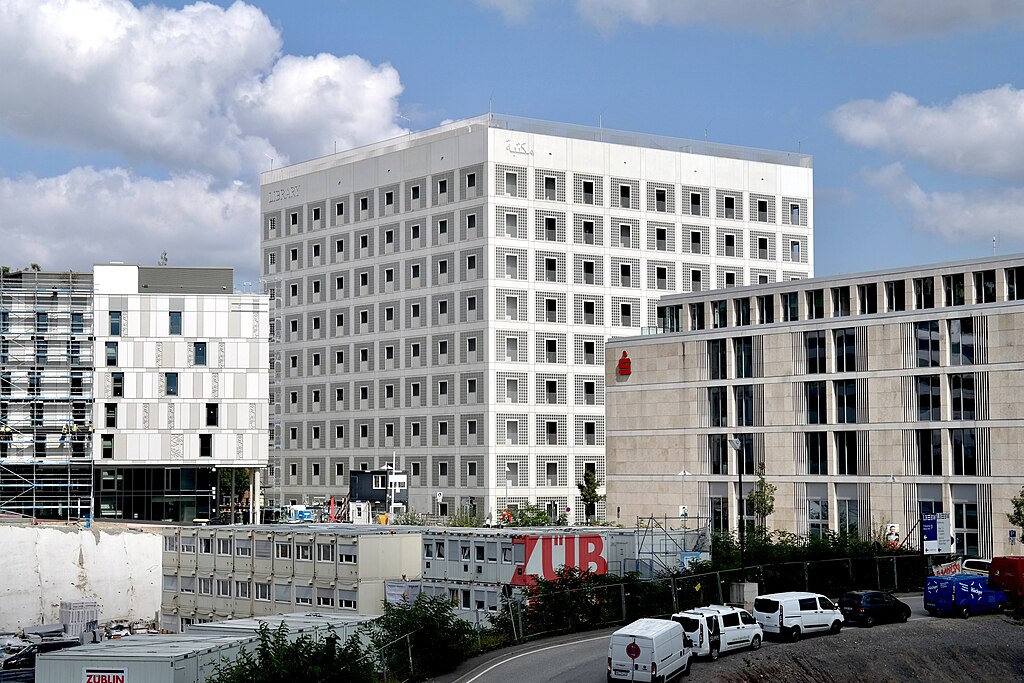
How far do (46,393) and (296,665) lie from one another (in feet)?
239

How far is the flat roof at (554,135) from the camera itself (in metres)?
113

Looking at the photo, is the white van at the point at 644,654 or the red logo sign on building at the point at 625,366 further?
the red logo sign on building at the point at 625,366

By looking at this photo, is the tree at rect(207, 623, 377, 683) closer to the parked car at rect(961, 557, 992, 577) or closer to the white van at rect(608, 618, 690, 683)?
the white van at rect(608, 618, 690, 683)

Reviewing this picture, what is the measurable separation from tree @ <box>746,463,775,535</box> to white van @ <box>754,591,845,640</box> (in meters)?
32.4

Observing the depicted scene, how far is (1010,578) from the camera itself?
2270 inches

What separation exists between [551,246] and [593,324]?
7.54m

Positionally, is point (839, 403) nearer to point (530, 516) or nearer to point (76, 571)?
point (530, 516)

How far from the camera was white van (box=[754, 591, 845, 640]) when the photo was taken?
48.8 m

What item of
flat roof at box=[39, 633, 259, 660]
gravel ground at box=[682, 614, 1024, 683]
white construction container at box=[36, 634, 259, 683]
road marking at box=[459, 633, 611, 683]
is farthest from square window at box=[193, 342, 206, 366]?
white construction container at box=[36, 634, 259, 683]

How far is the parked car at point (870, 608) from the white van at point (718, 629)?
715 cm

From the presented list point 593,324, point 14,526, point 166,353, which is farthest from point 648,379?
point 14,526

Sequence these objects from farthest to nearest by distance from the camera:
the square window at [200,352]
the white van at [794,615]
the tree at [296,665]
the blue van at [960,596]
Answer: the square window at [200,352]
the blue van at [960,596]
the white van at [794,615]
the tree at [296,665]

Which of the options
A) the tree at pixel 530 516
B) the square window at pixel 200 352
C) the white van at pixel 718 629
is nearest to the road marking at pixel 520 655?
the white van at pixel 718 629

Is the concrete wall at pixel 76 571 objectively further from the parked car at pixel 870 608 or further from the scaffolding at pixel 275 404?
the parked car at pixel 870 608
